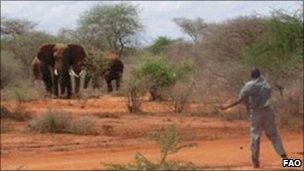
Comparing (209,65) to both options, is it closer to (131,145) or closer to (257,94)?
(131,145)

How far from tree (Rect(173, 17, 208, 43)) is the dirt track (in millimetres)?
28983

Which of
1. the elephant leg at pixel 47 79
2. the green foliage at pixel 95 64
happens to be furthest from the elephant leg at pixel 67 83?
the green foliage at pixel 95 64

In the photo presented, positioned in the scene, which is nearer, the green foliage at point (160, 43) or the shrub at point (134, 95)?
the shrub at point (134, 95)

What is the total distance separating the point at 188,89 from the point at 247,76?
79.5 inches

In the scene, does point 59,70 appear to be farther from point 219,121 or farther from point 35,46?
point 35,46

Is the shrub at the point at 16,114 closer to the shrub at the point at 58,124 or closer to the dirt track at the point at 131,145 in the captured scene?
the dirt track at the point at 131,145

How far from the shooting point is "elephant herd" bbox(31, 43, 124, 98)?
27.0 m

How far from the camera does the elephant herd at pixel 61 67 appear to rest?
88.4 ft

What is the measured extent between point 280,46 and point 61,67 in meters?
8.83

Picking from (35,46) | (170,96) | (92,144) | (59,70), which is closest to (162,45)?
(35,46)

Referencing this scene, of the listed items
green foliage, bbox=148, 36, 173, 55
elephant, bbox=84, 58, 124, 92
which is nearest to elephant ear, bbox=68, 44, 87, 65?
elephant, bbox=84, 58, 124, 92

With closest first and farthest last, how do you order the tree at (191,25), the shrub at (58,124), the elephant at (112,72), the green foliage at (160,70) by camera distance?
the shrub at (58,124), the green foliage at (160,70), the elephant at (112,72), the tree at (191,25)

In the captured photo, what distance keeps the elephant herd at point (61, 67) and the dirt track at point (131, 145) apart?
256 inches

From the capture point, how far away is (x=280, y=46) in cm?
2181
